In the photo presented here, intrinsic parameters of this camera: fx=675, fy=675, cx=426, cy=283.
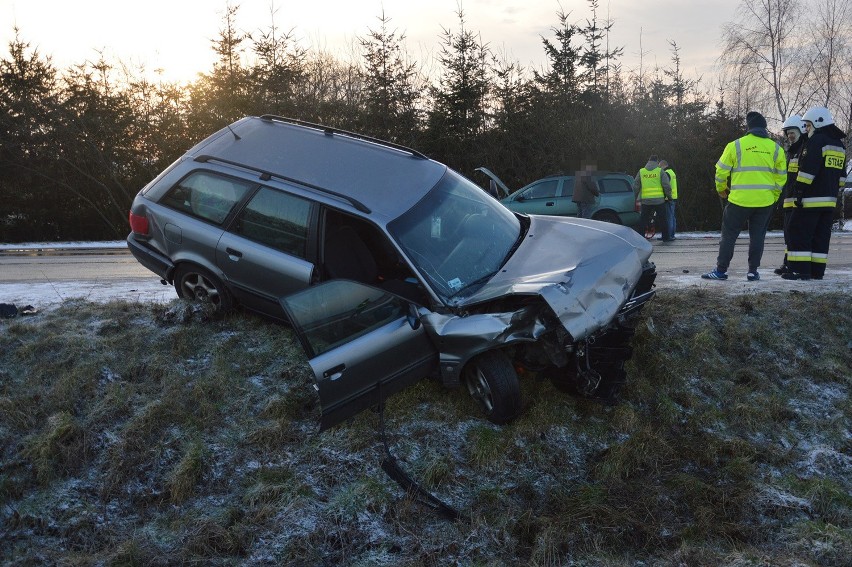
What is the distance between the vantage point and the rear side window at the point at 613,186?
1478 cm

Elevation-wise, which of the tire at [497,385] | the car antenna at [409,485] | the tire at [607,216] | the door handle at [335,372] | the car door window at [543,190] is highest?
the car door window at [543,190]

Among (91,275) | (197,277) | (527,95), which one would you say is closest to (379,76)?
(527,95)

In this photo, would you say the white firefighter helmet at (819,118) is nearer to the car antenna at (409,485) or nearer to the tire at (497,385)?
the tire at (497,385)

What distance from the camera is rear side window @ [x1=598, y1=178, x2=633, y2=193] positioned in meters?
14.8

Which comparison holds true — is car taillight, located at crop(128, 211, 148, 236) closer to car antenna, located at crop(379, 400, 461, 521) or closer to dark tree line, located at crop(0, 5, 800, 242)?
car antenna, located at crop(379, 400, 461, 521)

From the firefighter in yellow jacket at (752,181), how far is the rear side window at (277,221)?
539cm

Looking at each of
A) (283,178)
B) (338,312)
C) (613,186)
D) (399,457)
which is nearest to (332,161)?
(283,178)

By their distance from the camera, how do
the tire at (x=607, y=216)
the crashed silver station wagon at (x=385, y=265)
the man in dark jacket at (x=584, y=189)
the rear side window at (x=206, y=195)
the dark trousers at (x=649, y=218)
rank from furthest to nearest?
the dark trousers at (x=649, y=218) → the tire at (x=607, y=216) → the man in dark jacket at (x=584, y=189) → the rear side window at (x=206, y=195) → the crashed silver station wagon at (x=385, y=265)

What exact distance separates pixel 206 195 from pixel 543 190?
1027cm

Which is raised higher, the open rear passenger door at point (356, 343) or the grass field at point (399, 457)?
the open rear passenger door at point (356, 343)

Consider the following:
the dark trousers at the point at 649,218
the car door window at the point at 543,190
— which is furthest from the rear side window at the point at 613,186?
the car door window at the point at 543,190

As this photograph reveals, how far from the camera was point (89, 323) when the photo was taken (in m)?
6.00

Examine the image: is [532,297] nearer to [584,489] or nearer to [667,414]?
[584,489]

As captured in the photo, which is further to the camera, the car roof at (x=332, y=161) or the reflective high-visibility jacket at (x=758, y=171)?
the reflective high-visibility jacket at (x=758, y=171)
